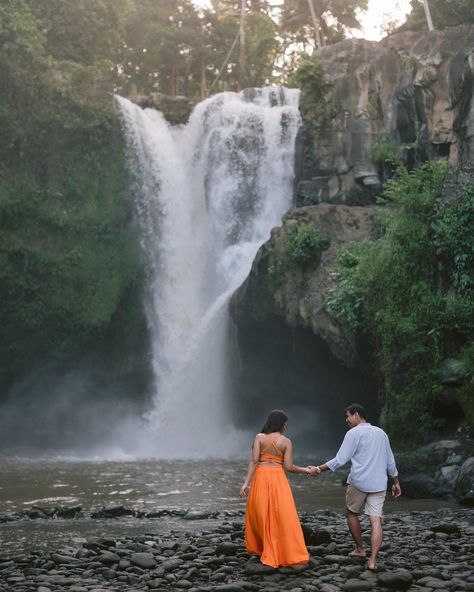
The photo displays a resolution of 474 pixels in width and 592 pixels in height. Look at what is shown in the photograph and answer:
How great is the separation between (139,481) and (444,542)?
868cm

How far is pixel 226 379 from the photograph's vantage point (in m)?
25.2

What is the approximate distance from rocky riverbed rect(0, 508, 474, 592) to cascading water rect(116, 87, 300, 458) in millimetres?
15161

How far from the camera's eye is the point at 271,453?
7977 mm

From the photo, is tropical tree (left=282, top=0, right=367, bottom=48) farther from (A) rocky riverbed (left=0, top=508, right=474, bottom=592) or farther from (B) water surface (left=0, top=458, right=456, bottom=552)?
(A) rocky riverbed (left=0, top=508, right=474, bottom=592)

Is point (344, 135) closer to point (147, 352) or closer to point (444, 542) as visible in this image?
point (147, 352)

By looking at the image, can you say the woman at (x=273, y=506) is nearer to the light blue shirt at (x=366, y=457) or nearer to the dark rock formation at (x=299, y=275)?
the light blue shirt at (x=366, y=457)

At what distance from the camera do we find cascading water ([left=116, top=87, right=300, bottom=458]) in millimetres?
25234

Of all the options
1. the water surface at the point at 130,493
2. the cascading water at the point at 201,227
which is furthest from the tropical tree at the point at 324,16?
the water surface at the point at 130,493

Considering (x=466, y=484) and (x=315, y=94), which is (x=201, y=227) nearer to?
(x=315, y=94)

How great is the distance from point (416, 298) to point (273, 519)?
34.2ft

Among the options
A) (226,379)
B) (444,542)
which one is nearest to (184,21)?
(226,379)

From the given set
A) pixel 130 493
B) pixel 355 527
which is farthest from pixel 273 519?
pixel 130 493

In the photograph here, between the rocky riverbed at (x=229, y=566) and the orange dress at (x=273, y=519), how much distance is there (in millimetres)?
128

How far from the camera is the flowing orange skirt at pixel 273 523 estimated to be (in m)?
7.67
